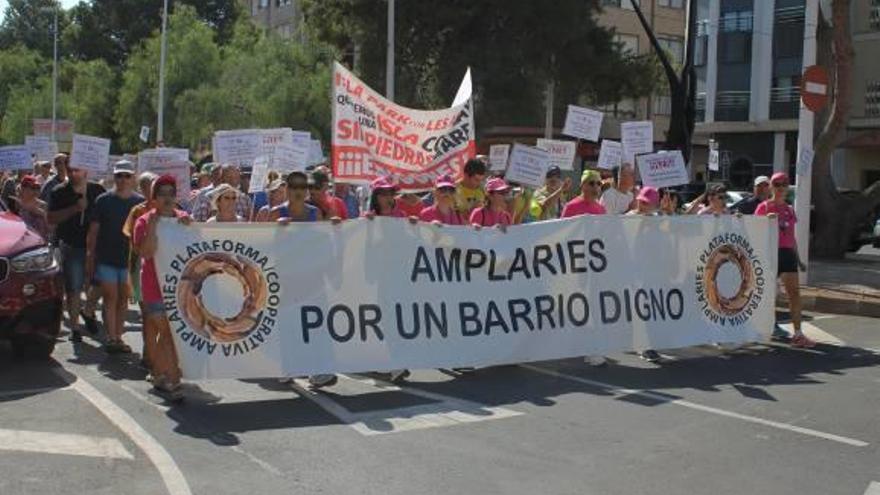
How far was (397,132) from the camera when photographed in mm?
10203

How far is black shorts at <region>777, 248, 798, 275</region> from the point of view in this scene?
10.9 meters

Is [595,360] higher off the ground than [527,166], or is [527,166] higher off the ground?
[527,166]

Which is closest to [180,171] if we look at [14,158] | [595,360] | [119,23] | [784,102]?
[14,158]

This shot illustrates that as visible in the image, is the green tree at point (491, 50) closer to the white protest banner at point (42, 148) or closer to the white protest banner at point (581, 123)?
the white protest banner at point (42, 148)

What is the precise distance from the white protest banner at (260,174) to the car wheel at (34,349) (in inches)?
183

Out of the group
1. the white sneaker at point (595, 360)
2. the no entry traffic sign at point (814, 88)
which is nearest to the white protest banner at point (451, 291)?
the white sneaker at point (595, 360)

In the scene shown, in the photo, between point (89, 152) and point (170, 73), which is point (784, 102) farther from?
point (89, 152)

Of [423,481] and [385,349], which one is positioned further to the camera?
[385,349]

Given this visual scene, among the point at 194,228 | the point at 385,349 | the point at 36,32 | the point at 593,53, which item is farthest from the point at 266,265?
the point at 36,32

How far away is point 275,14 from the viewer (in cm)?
6850

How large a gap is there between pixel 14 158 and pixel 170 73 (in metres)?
28.3

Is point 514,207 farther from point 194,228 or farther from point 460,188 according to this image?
point 194,228

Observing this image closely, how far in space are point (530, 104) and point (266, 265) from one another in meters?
23.8

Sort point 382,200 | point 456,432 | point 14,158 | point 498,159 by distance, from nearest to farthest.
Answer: point 456,432, point 382,200, point 14,158, point 498,159
